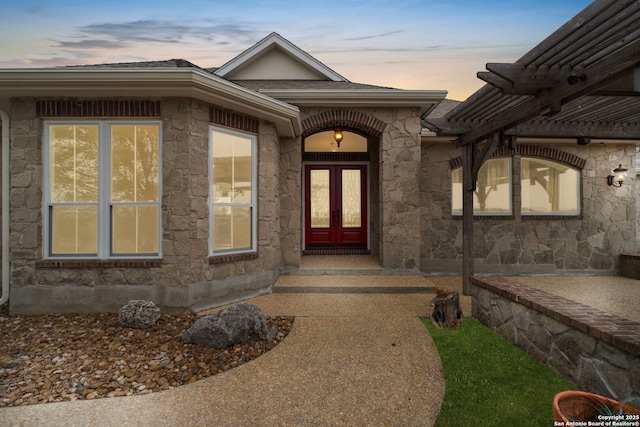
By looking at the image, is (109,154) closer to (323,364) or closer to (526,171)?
(323,364)

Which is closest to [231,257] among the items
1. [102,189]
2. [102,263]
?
[102,263]

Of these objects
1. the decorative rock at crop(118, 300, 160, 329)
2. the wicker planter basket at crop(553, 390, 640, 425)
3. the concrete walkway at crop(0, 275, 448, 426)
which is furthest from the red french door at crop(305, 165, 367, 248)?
the wicker planter basket at crop(553, 390, 640, 425)

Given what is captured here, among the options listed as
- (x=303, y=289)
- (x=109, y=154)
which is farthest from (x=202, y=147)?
(x=303, y=289)

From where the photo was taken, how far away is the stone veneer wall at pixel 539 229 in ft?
24.4

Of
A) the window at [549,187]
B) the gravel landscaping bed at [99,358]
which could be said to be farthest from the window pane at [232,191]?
the window at [549,187]

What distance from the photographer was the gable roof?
8.30 metres

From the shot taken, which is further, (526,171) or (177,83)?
(526,171)

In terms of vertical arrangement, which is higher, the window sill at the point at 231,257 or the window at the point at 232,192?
the window at the point at 232,192

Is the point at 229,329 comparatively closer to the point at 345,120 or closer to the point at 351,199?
the point at 345,120

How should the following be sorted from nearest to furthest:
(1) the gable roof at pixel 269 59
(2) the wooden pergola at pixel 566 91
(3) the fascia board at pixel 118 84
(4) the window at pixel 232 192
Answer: (2) the wooden pergola at pixel 566 91 → (3) the fascia board at pixel 118 84 → (4) the window at pixel 232 192 → (1) the gable roof at pixel 269 59

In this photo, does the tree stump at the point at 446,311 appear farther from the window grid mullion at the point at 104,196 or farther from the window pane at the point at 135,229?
the window grid mullion at the point at 104,196

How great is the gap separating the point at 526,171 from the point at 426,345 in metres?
6.38

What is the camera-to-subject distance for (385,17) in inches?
389

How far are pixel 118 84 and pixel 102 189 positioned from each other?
1585 mm
